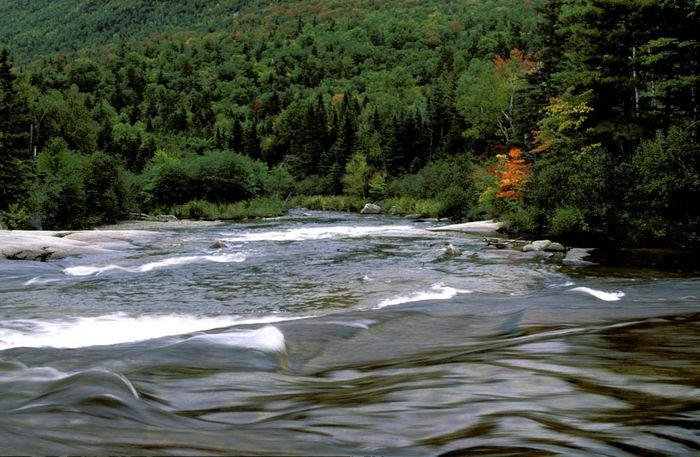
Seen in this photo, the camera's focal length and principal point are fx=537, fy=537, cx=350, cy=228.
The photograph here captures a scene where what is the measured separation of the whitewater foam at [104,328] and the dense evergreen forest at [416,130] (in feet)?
50.4

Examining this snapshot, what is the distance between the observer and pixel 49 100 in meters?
58.8

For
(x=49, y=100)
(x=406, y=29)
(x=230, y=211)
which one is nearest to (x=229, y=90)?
(x=406, y=29)

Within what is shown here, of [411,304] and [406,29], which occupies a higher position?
[406,29]

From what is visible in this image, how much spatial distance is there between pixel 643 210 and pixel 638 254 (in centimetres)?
265

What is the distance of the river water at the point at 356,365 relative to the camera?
3.55 meters

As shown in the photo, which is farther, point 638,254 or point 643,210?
point 643,210

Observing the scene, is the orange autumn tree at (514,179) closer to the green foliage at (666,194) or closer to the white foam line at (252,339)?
the green foliage at (666,194)

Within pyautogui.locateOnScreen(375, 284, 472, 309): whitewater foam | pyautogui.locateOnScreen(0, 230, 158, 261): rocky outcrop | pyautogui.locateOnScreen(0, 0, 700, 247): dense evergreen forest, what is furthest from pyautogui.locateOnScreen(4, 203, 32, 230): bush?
pyautogui.locateOnScreen(375, 284, 472, 309): whitewater foam

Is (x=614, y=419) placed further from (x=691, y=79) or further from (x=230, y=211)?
(x=230, y=211)

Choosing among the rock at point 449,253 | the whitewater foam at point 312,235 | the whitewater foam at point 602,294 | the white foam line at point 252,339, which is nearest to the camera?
the white foam line at point 252,339

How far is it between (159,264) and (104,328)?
7985 mm

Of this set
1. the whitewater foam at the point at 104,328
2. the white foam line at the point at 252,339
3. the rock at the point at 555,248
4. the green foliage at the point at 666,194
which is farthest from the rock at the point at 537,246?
the white foam line at the point at 252,339

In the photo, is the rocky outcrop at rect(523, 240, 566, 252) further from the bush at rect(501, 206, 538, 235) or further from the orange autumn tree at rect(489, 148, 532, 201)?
the orange autumn tree at rect(489, 148, 532, 201)

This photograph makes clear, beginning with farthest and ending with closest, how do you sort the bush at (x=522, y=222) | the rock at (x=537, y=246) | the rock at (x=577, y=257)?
the bush at (x=522, y=222)
the rock at (x=537, y=246)
the rock at (x=577, y=257)
